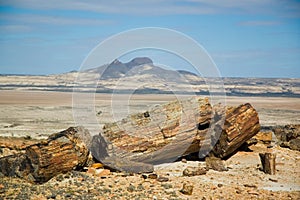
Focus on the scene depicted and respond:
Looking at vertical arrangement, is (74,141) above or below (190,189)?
above

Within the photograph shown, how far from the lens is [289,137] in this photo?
2008 centimetres

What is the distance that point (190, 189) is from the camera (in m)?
12.4

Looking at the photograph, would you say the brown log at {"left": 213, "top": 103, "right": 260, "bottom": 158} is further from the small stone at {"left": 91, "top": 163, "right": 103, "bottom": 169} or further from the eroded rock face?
the small stone at {"left": 91, "top": 163, "right": 103, "bottom": 169}

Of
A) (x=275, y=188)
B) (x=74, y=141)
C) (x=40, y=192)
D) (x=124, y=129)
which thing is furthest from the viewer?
(x=124, y=129)

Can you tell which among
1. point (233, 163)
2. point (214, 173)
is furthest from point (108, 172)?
point (233, 163)

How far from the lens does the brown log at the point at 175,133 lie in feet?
50.0

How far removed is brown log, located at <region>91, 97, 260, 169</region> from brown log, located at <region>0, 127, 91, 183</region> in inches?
47.4

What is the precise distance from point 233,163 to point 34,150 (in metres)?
6.86

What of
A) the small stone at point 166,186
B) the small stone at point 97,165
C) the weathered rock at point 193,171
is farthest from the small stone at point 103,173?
the weathered rock at point 193,171

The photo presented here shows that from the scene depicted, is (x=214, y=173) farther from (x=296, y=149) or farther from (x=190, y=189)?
(x=296, y=149)

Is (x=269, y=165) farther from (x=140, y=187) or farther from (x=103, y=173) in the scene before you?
(x=103, y=173)

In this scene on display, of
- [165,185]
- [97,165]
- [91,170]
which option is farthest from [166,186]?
[97,165]

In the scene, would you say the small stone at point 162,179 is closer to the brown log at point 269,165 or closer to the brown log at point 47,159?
the brown log at point 47,159

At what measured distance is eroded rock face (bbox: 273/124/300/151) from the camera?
18.6 m
